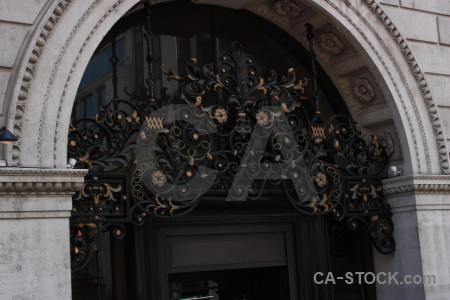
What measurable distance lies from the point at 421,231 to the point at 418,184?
0.70 meters

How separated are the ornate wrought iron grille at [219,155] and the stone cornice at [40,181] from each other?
543 millimetres

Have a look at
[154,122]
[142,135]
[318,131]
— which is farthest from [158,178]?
[318,131]

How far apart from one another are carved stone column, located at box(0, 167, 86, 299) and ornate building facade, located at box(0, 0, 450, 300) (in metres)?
0.04

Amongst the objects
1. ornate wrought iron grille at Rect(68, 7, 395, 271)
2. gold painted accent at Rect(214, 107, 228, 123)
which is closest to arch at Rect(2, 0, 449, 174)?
ornate wrought iron grille at Rect(68, 7, 395, 271)

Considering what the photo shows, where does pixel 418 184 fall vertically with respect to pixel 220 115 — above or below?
below

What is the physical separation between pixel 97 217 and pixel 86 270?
1.07 metres

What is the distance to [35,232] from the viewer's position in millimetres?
7133

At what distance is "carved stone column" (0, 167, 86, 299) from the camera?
695 cm

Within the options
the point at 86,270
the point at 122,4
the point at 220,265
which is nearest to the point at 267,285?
the point at 220,265

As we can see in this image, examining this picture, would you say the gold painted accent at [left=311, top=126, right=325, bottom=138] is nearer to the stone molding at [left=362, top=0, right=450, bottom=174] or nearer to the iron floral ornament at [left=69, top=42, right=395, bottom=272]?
the iron floral ornament at [left=69, top=42, right=395, bottom=272]

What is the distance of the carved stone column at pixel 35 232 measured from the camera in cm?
695

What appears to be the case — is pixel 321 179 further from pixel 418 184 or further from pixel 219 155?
pixel 219 155

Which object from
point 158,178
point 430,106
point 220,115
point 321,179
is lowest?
point 158,178

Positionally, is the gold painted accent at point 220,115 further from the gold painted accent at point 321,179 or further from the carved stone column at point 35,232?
the carved stone column at point 35,232
